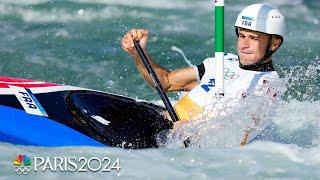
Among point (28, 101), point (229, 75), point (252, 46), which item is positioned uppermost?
point (252, 46)

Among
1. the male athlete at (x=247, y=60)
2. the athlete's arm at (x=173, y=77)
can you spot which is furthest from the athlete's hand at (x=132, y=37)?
the athlete's arm at (x=173, y=77)

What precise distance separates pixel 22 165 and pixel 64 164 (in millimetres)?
211

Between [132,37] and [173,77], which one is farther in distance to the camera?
[173,77]

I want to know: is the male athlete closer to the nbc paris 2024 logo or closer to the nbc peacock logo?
the nbc paris 2024 logo

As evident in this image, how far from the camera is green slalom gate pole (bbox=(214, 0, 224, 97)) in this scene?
4918 mm

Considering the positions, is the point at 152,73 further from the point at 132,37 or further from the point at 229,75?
the point at 229,75

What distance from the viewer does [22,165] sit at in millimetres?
4547

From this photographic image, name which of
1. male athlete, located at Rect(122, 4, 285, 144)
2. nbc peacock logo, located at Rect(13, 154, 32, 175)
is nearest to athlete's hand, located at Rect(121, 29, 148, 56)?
male athlete, located at Rect(122, 4, 285, 144)

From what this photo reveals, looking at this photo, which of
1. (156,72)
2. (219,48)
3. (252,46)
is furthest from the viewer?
(156,72)

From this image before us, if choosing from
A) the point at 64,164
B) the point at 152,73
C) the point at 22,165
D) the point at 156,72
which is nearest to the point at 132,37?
the point at 152,73

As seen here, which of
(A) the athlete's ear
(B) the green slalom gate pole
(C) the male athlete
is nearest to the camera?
(B) the green slalom gate pole

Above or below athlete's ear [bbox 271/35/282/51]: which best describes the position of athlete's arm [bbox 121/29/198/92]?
below

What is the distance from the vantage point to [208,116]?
16.5 ft

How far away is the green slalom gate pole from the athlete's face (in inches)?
10.4
